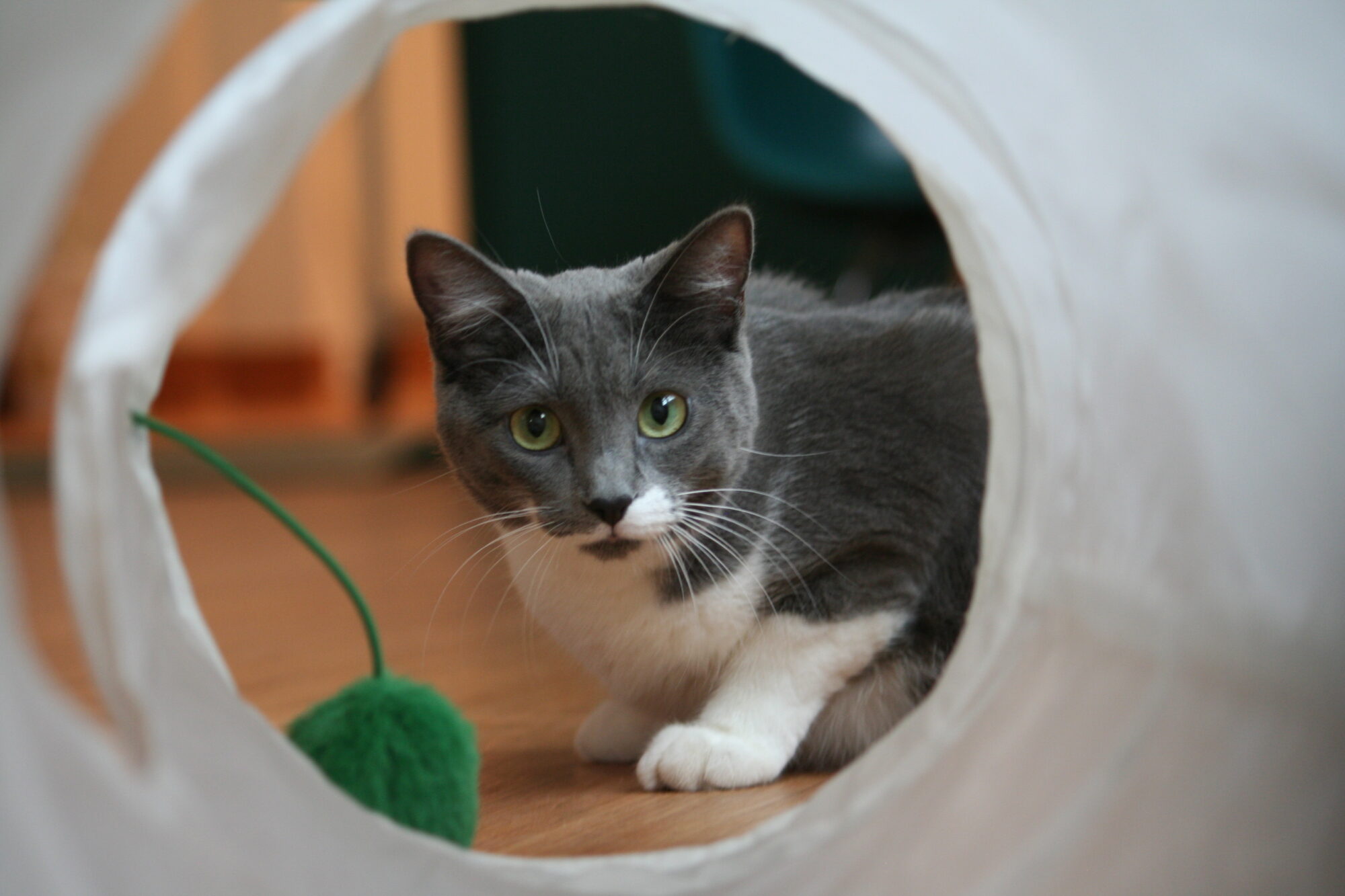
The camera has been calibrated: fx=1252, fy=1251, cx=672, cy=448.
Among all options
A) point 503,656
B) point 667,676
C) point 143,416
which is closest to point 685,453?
point 667,676

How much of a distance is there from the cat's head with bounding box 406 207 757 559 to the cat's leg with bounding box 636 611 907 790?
16cm

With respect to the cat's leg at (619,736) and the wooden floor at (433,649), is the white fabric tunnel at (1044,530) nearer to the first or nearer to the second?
the wooden floor at (433,649)

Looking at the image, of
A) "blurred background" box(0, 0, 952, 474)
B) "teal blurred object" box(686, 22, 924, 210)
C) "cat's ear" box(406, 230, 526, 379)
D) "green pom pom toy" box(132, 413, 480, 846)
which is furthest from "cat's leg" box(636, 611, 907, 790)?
"blurred background" box(0, 0, 952, 474)

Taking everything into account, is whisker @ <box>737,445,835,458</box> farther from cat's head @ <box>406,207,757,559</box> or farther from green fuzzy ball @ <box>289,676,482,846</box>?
green fuzzy ball @ <box>289,676,482,846</box>

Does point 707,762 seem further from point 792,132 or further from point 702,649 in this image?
point 792,132

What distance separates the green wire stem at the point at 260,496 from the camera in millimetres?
788

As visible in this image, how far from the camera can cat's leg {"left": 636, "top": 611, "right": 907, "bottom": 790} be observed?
111 centimetres

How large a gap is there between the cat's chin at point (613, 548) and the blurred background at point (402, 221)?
134 cm

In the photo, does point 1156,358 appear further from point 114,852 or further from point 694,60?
point 694,60

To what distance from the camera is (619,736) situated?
1.29m

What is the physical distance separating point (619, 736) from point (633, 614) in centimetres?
18

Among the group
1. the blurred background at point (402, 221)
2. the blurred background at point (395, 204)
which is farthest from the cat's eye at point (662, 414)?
the blurred background at point (395, 204)

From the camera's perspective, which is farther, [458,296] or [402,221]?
[402,221]

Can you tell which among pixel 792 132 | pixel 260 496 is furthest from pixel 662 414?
pixel 792 132
